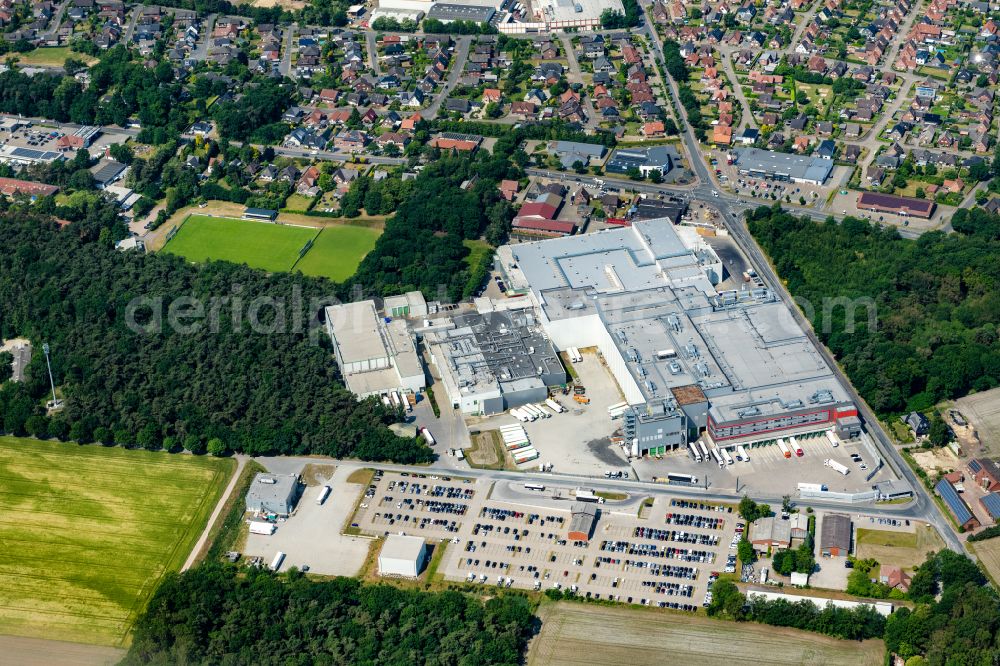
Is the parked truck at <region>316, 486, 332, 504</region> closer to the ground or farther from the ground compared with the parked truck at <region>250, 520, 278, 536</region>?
closer to the ground

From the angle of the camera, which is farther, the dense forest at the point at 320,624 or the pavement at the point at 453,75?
the pavement at the point at 453,75

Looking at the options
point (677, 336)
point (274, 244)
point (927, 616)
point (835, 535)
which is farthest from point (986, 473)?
point (274, 244)

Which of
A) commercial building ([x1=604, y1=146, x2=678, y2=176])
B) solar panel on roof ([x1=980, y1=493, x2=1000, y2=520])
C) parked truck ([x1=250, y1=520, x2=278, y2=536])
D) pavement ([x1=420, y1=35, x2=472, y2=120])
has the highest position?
solar panel on roof ([x1=980, y1=493, x2=1000, y2=520])

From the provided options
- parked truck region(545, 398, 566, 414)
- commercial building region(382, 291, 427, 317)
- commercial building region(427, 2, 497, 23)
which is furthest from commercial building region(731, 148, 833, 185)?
commercial building region(427, 2, 497, 23)

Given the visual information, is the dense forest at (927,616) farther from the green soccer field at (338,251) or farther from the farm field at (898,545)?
the green soccer field at (338,251)

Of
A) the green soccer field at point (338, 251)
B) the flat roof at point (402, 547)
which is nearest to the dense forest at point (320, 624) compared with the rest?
the flat roof at point (402, 547)

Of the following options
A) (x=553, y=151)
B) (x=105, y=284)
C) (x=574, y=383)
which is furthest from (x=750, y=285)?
(x=105, y=284)

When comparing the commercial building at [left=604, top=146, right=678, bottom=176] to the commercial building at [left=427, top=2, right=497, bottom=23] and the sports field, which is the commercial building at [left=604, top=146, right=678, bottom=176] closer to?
the sports field
